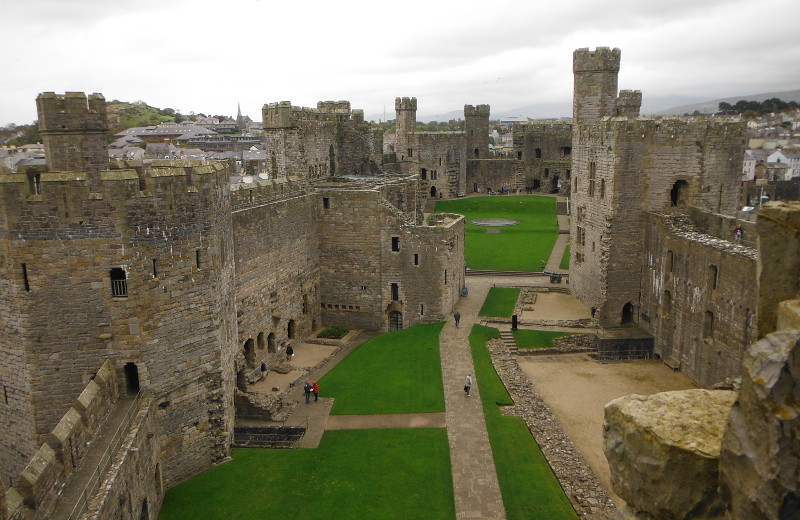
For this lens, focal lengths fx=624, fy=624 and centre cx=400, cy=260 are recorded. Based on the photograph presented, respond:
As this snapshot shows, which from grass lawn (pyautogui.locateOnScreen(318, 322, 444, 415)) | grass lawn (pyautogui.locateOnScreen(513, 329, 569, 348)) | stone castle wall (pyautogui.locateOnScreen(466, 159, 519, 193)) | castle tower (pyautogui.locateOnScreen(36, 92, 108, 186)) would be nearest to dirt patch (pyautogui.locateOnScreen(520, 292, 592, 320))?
grass lawn (pyautogui.locateOnScreen(513, 329, 569, 348))

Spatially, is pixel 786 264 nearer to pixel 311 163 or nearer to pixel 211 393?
pixel 211 393

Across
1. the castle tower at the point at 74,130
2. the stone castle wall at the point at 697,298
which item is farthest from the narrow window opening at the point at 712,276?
the castle tower at the point at 74,130

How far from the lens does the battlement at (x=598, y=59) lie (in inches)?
1232

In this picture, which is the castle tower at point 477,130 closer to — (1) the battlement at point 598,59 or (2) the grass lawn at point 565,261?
(2) the grass lawn at point 565,261

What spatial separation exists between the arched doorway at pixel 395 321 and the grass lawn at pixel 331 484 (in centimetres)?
1171

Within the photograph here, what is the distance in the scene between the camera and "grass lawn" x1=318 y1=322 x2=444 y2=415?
21.2 m

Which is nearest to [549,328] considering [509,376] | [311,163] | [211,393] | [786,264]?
[509,376]

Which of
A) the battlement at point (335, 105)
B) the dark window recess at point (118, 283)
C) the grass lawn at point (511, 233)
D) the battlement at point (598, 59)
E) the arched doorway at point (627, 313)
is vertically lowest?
the arched doorway at point (627, 313)

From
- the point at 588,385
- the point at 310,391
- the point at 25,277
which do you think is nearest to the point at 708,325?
the point at 588,385

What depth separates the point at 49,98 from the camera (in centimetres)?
1717

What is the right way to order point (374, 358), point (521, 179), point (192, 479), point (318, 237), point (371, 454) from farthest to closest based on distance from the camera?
point (521, 179) → point (318, 237) → point (374, 358) → point (371, 454) → point (192, 479)

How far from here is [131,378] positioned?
15.2m

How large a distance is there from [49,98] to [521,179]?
188ft

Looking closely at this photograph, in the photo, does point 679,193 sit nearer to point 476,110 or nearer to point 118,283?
point 118,283
